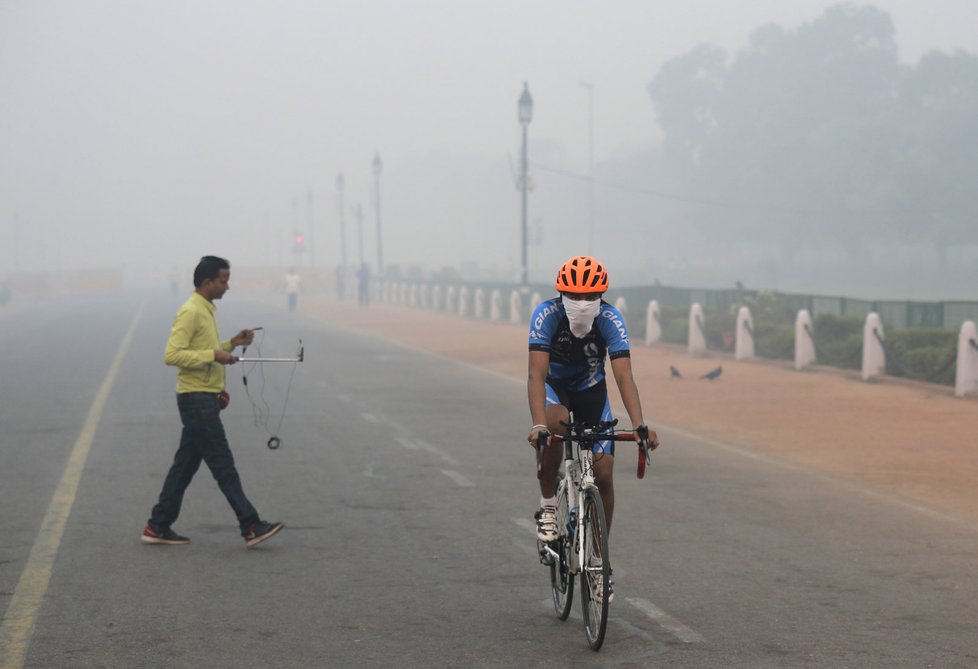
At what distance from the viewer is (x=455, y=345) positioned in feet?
113

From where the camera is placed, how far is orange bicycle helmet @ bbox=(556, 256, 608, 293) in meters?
6.54

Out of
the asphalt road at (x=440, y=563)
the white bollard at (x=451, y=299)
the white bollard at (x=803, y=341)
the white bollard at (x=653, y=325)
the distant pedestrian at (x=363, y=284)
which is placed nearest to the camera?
the asphalt road at (x=440, y=563)

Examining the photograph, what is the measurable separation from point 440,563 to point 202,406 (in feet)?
6.09

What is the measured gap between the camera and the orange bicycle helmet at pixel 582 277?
6.54m

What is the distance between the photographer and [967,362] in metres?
19.3

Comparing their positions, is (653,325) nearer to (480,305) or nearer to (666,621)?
(480,305)

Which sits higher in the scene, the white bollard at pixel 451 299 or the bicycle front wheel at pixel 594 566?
the bicycle front wheel at pixel 594 566

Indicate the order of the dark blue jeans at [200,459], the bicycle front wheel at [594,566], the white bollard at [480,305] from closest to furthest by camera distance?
the bicycle front wheel at [594,566], the dark blue jeans at [200,459], the white bollard at [480,305]

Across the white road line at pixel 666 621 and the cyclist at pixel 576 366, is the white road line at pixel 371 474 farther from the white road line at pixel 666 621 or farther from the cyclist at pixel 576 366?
the cyclist at pixel 576 366

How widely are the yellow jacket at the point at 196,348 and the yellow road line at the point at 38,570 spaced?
1.35m

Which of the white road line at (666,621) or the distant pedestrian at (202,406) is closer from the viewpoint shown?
the white road line at (666,621)

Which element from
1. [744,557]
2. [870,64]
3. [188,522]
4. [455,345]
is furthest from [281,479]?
[870,64]

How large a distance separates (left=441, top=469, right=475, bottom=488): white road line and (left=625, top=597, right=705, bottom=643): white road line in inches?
169

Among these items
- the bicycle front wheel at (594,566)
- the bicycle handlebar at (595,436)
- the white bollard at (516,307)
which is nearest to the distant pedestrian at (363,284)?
the white bollard at (516,307)
